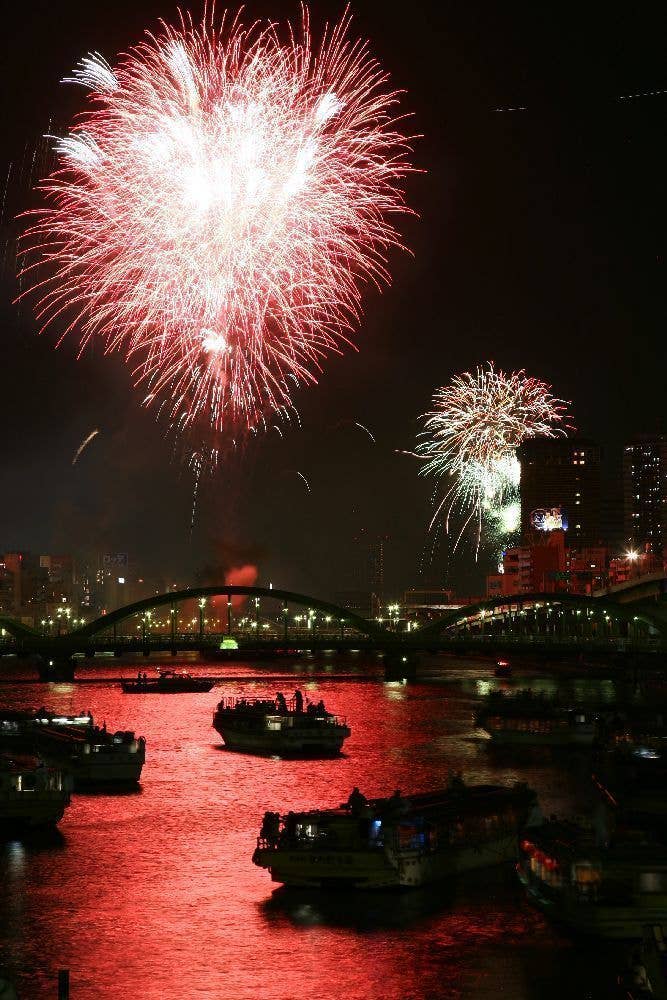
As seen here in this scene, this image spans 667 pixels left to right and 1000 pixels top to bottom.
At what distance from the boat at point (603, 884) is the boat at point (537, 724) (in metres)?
28.9

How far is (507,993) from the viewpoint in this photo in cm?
2044

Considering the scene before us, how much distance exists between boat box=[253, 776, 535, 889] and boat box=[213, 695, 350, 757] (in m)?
22.1

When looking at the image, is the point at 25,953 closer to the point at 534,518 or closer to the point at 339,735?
the point at 339,735

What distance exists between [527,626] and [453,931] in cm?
14577

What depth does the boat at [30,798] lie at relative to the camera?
105ft

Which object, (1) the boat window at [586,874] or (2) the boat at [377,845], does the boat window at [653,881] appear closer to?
(1) the boat window at [586,874]

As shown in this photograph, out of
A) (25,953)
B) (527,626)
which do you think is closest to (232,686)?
(25,953)

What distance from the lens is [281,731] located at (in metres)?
50.8

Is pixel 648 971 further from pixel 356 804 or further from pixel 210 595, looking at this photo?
pixel 210 595

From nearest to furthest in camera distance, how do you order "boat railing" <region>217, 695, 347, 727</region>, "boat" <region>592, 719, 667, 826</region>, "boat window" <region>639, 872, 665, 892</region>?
"boat window" <region>639, 872, 665, 892</region> < "boat" <region>592, 719, 667, 826</region> < "boat railing" <region>217, 695, 347, 727</region>

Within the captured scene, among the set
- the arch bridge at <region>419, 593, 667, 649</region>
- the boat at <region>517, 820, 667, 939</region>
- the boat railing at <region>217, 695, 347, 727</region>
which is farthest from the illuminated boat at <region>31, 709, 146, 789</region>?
the arch bridge at <region>419, 593, 667, 649</region>

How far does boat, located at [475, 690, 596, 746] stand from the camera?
2073 inches

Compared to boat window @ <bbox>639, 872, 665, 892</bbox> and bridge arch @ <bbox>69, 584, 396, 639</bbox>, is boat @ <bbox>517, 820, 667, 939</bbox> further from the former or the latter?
bridge arch @ <bbox>69, 584, 396, 639</bbox>

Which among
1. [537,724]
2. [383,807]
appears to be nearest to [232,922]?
[383,807]
